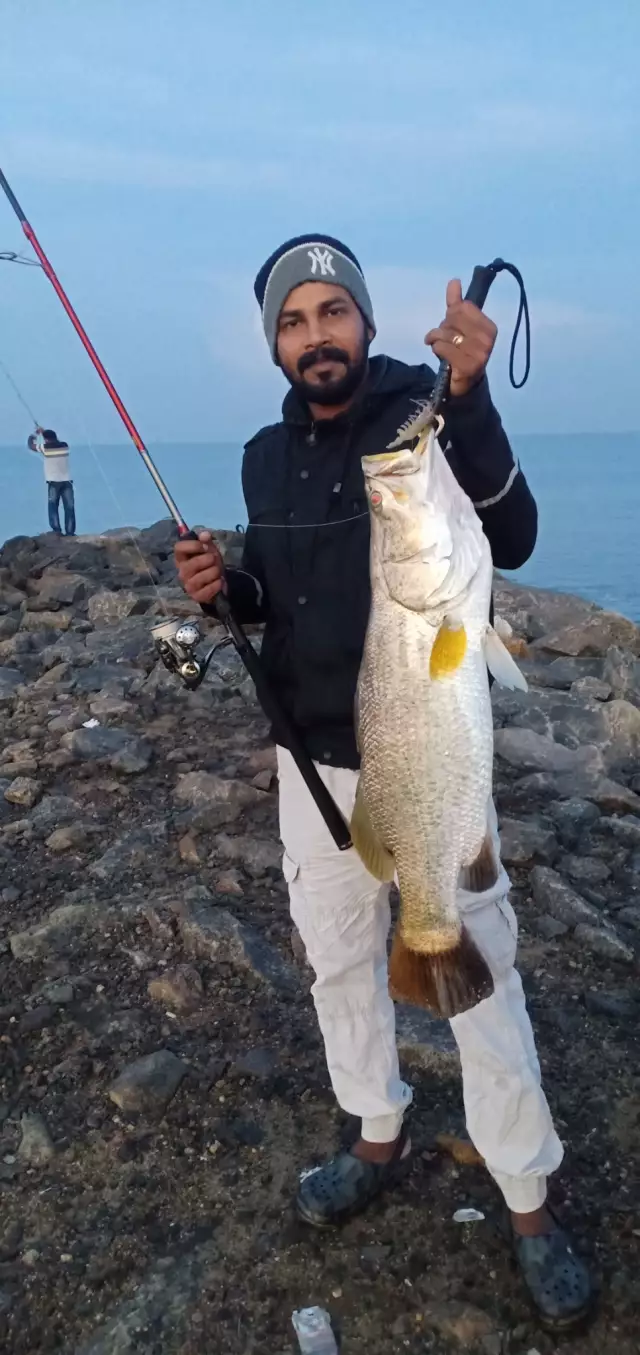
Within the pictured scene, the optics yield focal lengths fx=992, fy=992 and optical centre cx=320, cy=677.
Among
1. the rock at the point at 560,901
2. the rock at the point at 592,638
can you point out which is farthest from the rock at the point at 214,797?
the rock at the point at 592,638

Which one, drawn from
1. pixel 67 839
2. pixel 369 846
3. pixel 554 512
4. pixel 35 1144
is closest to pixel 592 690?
pixel 67 839

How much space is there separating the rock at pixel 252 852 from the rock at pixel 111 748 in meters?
1.30

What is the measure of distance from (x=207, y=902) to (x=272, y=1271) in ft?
7.23

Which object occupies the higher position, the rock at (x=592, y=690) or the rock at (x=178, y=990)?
the rock at (x=592, y=690)

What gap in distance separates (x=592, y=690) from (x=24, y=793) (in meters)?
4.42

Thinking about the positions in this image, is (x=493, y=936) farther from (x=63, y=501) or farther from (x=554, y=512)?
(x=554, y=512)

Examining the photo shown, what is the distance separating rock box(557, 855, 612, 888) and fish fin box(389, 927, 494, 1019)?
8.46 feet

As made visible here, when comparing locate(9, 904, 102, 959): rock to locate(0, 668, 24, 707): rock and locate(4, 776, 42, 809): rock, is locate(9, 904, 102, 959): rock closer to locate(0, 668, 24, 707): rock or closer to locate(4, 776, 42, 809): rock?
locate(4, 776, 42, 809): rock

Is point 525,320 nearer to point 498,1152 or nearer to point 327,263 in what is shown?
point 327,263

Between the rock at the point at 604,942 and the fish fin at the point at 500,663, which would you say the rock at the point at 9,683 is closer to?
Answer: the rock at the point at 604,942

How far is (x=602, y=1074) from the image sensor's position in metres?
3.81

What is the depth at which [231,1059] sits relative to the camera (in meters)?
4.08

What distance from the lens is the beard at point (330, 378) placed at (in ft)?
10.3

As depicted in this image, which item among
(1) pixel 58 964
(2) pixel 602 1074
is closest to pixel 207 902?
(1) pixel 58 964
